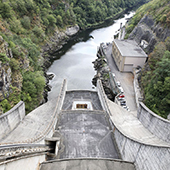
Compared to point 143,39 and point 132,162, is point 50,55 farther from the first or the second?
point 132,162

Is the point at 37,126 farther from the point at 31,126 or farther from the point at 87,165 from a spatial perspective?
the point at 87,165

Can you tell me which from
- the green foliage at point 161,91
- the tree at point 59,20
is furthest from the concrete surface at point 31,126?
the tree at point 59,20

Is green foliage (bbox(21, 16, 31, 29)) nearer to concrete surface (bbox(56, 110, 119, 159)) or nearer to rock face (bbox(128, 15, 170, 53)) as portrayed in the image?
rock face (bbox(128, 15, 170, 53))

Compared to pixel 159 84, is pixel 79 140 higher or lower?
lower

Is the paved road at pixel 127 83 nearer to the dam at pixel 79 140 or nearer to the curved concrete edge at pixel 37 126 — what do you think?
the dam at pixel 79 140

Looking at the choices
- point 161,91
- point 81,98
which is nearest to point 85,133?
point 81,98

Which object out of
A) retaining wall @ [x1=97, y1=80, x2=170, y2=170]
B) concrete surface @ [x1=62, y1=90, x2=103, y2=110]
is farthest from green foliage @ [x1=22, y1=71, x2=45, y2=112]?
retaining wall @ [x1=97, y1=80, x2=170, y2=170]
